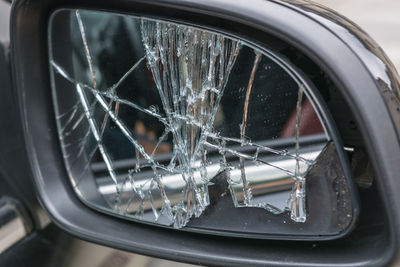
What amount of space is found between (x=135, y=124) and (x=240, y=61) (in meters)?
0.36

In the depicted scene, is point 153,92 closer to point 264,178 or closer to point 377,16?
point 264,178

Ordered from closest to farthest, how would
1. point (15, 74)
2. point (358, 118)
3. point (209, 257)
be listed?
1. point (358, 118)
2. point (209, 257)
3. point (15, 74)

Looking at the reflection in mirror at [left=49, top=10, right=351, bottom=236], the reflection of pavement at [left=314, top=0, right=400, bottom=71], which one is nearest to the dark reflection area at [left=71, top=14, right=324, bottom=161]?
the reflection in mirror at [left=49, top=10, right=351, bottom=236]

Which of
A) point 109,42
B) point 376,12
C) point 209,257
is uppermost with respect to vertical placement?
point 376,12

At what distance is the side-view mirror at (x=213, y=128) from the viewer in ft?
3.41

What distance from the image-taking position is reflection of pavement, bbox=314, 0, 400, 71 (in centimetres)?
463

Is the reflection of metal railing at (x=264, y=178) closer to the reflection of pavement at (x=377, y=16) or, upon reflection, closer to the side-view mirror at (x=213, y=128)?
the side-view mirror at (x=213, y=128)

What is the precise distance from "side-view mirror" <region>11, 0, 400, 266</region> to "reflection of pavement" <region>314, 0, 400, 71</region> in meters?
3.49

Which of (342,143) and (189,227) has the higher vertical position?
(342,143)

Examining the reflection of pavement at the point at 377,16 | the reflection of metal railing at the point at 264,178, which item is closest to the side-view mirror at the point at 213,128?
the reflection of metal railing at the point at 264,178

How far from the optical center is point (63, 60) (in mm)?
1477

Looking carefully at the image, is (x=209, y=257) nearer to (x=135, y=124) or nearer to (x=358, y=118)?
(x=135, y=124)

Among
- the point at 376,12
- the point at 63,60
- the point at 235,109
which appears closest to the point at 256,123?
the point at 235,109

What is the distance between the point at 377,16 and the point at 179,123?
13.0 feet
